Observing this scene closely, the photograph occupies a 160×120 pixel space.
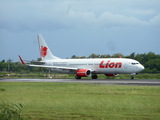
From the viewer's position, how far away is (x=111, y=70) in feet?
185

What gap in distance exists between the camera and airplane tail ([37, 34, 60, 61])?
6912cm

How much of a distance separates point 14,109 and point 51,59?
176ft

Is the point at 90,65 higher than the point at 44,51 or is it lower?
lower

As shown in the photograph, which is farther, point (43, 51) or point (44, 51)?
point (43, 51)

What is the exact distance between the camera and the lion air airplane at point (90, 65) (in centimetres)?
5461

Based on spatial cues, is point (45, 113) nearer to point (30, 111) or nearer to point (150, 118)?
point (30, 111)

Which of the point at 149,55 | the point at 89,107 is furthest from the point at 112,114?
the point at 149,55

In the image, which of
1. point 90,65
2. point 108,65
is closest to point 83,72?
point 90,65

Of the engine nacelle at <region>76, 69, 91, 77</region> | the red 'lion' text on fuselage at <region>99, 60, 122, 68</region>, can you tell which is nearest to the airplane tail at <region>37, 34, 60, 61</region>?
the engine nacelle at <region>76, 69, 91, 77</region>

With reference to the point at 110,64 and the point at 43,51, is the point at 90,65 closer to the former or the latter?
the point at 110,64

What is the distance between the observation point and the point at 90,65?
196 ft

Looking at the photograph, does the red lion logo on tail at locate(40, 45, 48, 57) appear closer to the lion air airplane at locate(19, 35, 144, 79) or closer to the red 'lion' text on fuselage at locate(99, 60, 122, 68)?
the lion air airplane at locate(19, 35, 144, 79)

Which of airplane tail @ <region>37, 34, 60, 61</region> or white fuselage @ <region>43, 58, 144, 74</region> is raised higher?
airplane tail @ <region>37, 34, 60, 61</region>

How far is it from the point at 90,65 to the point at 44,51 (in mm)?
13605
